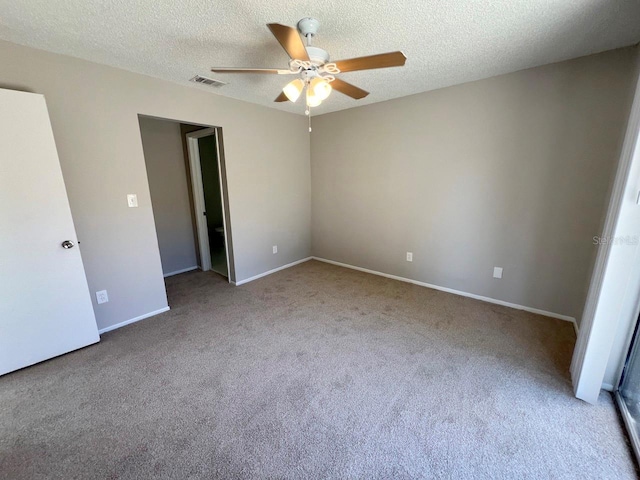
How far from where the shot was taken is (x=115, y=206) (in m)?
2.49

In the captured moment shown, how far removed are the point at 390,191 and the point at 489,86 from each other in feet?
4.89

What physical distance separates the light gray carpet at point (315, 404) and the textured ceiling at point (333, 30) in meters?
2.38

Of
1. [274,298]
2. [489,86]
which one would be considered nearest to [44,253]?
[274,298]

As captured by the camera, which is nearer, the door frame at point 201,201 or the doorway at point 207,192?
the door frame at point 201,201

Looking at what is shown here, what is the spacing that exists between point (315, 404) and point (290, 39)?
7.00ft

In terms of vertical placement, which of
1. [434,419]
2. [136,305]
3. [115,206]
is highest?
[115,206]

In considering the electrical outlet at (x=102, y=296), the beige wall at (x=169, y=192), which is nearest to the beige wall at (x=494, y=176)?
the beige wall at (x=169, y=192)

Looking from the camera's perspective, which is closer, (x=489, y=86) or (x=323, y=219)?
(x=489, y=86)

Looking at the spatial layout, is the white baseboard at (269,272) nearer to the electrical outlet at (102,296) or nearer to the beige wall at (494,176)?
the beige wall at (494,176)

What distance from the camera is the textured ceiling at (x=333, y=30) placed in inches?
61.5

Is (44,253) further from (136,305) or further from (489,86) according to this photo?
(489,86)

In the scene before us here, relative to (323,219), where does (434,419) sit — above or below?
below

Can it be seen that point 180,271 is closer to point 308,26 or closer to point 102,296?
point 102,296

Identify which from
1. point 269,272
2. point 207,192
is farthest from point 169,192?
point 269,272
